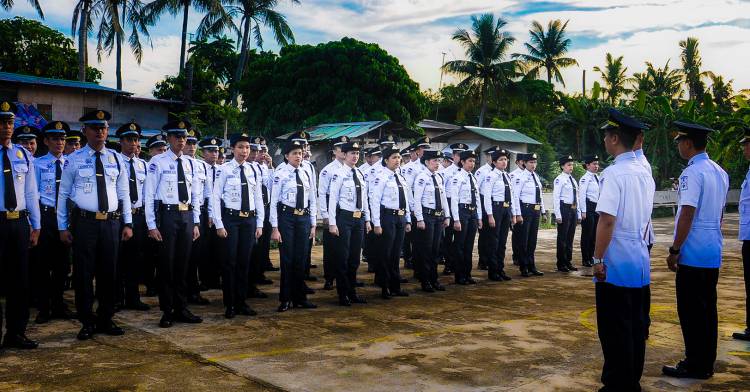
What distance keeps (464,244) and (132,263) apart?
4.63 meters

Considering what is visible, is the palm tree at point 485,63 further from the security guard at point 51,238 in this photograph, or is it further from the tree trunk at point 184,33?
the security guard at point 51,238

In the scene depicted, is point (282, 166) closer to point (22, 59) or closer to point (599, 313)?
point (599, 313)

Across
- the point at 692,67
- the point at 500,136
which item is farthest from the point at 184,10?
the point at 692,67

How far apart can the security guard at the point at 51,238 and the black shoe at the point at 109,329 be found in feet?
3.05

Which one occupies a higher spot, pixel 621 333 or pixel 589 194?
pixel 589 194

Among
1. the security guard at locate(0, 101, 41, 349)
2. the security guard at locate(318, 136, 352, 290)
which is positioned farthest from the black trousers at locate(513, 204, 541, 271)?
the security guard at locate(0, 101, 41, 349)

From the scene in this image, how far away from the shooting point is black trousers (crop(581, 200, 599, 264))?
11.6 metres

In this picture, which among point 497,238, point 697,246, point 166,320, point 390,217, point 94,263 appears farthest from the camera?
point 497,238

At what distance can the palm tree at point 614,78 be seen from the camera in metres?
46.1

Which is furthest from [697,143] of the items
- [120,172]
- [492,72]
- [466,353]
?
[492,72]

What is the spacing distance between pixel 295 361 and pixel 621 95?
45866 millimetres

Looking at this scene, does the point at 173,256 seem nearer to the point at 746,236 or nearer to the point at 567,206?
the point at 746,236

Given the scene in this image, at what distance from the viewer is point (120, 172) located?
6215 millimetres

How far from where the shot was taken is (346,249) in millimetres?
7914
